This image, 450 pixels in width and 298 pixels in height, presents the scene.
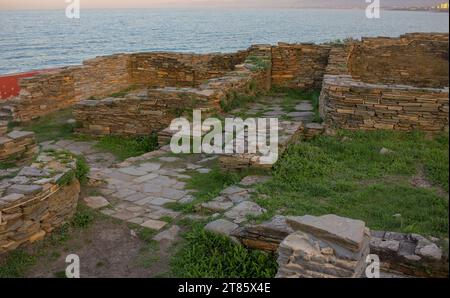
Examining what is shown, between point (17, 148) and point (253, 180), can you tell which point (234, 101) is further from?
point (17, 148)

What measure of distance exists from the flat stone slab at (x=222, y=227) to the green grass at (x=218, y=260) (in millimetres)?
66

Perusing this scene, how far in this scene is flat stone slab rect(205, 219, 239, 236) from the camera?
492 cm

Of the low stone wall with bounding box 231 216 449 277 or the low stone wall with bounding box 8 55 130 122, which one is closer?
the low stone wall with bounding box 231 216 449 277

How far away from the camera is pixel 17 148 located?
7.47m

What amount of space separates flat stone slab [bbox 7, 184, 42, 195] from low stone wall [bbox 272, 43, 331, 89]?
380 inches

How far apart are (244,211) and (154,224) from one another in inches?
44.5

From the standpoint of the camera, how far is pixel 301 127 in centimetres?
880

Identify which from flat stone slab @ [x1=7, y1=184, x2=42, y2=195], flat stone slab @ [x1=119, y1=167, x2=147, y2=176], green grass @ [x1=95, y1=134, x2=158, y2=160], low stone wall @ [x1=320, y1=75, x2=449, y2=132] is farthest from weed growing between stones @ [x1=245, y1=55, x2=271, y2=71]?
flat stone slab @ [x1=7, y1=184, x2=42, y2=195]

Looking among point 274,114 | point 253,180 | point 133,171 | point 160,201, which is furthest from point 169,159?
point 274,114

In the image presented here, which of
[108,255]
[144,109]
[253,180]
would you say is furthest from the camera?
[144,109]

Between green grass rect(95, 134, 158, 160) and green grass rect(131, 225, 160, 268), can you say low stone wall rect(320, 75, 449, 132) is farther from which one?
green grass rect(131, 225, 160, 268)

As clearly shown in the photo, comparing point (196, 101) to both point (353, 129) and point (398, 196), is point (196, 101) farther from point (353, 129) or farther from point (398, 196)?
point (398, 196)

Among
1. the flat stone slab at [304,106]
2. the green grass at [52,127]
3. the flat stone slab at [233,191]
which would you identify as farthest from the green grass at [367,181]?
the green grass at [52,127]

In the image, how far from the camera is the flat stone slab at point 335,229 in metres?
3.59
